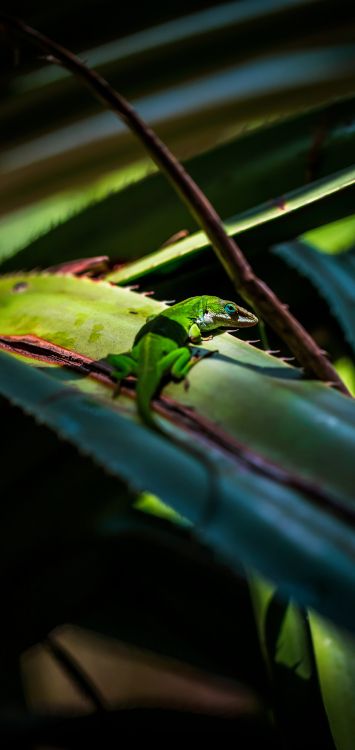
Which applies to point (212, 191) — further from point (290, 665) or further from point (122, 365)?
point (290, 665)

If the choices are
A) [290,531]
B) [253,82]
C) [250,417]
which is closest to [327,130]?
[253,82]

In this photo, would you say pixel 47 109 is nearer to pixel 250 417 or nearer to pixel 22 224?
pixel 22 224

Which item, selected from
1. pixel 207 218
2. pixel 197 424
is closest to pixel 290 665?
pixel 197 424

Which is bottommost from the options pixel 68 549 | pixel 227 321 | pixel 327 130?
pixel 68 549

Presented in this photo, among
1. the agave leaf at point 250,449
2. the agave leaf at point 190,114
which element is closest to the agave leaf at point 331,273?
the agave leaf at point 250,449

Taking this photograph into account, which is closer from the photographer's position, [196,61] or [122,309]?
[122,309]

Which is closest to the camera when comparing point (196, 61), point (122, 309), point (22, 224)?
point (122, 309)

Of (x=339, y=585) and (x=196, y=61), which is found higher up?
(x=196, y=61)
